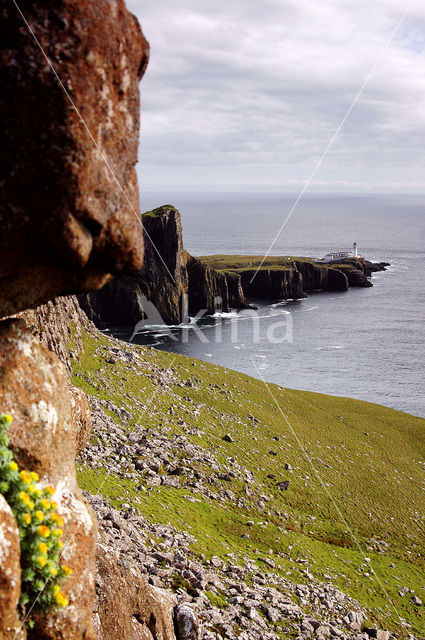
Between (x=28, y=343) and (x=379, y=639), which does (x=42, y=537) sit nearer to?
(x=28, y=343)

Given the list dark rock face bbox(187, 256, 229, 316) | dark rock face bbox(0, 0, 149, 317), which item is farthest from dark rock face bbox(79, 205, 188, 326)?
dark rock face bbox(0, 0, 149, 317)

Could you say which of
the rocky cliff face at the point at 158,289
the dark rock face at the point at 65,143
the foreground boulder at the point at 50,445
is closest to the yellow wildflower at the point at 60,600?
the foreground boulder at the point at 50,445

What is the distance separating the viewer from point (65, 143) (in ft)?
31.5

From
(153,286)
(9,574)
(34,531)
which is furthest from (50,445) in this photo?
(153,286)

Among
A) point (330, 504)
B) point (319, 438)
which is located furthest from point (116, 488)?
point (319, 438)

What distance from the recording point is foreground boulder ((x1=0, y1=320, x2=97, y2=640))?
10.9 meters

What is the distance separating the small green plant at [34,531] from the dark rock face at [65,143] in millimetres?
3221

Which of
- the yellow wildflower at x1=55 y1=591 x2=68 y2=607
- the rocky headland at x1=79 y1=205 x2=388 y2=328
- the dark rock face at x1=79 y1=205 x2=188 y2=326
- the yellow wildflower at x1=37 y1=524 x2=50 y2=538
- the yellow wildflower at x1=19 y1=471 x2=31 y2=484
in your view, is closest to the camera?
the yellow wildflower at x1=37 y1=524 x2=50 y2=538

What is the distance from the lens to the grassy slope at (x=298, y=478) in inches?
1282

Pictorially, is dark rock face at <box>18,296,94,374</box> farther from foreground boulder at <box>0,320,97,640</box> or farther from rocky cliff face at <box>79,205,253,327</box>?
rocky cliff face at <box>79,205,253,327</box>

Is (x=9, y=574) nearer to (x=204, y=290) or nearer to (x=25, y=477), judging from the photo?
(x=25, y=477)

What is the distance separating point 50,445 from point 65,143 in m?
6.12

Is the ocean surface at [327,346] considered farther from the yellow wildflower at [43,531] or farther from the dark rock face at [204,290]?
the yellow wildflower at [43,531]

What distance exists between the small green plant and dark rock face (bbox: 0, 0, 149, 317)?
3221 millimetres
